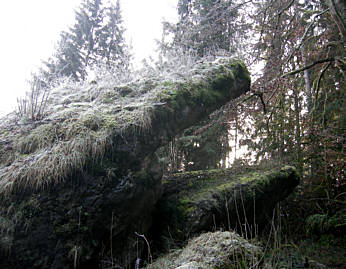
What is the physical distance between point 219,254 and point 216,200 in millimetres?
1688


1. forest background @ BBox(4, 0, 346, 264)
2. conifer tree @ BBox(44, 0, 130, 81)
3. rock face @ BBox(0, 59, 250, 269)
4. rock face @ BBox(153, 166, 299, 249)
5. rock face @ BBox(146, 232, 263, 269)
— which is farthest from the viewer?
conifer tree @ BBox(44, 0, 130, 81)

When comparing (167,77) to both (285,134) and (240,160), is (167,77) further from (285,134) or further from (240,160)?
(240,160)

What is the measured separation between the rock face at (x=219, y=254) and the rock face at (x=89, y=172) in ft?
2.81

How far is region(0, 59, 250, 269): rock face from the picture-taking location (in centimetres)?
242

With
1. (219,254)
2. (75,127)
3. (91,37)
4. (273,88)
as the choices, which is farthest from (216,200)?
(91,37)

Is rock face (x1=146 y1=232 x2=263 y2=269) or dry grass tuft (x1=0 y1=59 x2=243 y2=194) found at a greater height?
dry grass tuft (x1=0 y1=59 x2=243 y2=194)

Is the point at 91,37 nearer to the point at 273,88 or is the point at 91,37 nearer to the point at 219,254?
the point at 273,88

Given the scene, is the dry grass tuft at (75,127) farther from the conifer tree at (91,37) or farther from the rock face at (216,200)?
the conifer tree at (91,37)

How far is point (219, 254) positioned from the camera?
203 centimetres

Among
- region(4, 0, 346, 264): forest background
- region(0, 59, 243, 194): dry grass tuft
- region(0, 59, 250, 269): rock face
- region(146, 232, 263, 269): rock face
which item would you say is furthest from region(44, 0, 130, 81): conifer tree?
region(146, 232, 263, 269): rock face

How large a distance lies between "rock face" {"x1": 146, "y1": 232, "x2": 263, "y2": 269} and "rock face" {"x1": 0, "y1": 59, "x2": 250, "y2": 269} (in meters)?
0.86

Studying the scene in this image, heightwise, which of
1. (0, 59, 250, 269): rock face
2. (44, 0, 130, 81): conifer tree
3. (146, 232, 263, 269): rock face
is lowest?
(146, 232, 263, 269): rock face

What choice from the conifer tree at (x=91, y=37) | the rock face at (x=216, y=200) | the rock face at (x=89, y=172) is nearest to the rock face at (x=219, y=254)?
the rock face at (x=216, y=200)

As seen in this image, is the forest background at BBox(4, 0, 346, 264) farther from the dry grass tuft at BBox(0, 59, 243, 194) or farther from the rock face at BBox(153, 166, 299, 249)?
the rock face at BBox(153, 166, 299, 249)
